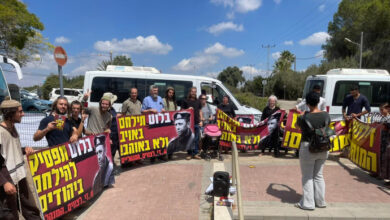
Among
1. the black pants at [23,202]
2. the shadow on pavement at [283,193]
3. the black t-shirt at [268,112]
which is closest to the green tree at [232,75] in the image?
the black t-shirt at [268,112]

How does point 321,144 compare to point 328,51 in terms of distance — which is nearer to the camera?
point 321,144

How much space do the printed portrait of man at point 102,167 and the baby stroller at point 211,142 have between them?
2559mm

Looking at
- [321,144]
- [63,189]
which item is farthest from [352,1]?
[63,189]

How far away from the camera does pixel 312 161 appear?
384 centimetres

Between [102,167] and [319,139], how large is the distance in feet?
11.5

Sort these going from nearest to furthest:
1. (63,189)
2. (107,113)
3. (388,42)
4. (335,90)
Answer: (63,189) → (107,113) → (335,90) → (388,42)

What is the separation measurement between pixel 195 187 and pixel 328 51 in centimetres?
4166

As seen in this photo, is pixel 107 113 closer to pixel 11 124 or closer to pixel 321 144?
pixel 11 124

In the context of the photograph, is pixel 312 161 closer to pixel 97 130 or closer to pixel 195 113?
pixel 195 113

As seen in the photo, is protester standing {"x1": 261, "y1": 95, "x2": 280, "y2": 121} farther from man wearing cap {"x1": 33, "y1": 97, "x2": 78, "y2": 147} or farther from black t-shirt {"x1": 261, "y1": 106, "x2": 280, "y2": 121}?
man wearing cap {"x1": 33, "y1": 97, "x2": 78, "y2": 147}

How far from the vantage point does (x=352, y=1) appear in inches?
1398

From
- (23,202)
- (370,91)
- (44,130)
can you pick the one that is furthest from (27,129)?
(370,91)

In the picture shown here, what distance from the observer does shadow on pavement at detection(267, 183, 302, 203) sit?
4348 millimetres

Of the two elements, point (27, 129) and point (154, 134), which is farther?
point (27, 129)
